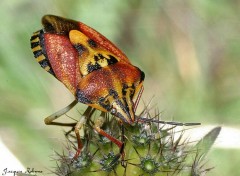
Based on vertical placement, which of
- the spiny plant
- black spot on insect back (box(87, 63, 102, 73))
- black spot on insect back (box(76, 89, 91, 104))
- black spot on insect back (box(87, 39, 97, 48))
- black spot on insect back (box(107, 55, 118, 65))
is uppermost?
black spot on insect back (box(87, 39, 97, 48))

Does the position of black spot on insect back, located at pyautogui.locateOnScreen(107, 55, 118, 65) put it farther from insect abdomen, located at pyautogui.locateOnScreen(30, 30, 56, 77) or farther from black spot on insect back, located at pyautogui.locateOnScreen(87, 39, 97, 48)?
insect abdomen, located at pyautogui.locateOnScreen(30, 30, 56, 77)

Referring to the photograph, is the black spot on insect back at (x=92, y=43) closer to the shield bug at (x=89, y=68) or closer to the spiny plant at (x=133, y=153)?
the shield bug at (x=89, y=68)

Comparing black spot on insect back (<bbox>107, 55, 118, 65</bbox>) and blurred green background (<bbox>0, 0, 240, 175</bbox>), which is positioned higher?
blurred green background (<bbox>0, 0, 240, 175</bbox>)

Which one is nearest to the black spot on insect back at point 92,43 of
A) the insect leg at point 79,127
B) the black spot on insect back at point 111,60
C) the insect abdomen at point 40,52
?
the black spot on insect back at point 111,60

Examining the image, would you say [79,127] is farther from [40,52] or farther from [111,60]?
[40,52]

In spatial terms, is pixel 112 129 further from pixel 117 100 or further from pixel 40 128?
pixel 40 128

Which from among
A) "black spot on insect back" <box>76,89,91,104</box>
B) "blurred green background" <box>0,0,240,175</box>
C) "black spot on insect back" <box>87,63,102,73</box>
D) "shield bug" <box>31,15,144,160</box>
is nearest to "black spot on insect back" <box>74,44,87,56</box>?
"shield bug" <box>31,15,144,160</box>

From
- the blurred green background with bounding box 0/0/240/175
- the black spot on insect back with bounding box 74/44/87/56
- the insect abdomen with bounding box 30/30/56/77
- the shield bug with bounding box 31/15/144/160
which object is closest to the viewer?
the shield bug with bounding box 31/15/144/160

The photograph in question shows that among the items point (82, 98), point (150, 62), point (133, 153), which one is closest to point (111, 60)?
point (82, 98)
